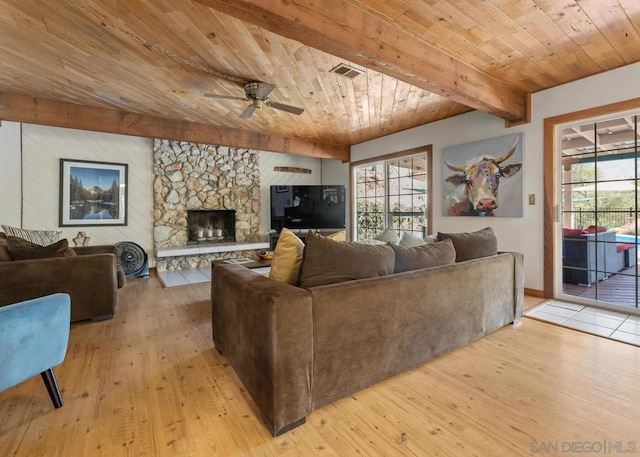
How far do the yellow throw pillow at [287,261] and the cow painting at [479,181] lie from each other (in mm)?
3281

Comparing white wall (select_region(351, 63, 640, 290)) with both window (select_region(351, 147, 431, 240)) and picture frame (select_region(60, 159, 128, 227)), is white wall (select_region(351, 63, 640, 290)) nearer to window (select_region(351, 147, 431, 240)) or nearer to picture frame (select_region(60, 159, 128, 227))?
window (select_region(351, 147, 431, 240))

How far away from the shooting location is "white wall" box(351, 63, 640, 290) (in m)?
3.07

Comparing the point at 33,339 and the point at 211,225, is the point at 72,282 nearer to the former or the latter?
the point at 33,339

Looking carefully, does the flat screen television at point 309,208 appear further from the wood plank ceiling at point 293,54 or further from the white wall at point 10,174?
the white wall at point 10,174

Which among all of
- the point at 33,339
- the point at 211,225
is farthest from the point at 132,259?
the point at 33,339

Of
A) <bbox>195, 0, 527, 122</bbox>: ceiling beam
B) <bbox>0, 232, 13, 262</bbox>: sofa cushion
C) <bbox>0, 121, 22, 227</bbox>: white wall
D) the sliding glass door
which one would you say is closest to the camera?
<bbox>195, 0, 527, 122</bbox>: ceiling beam

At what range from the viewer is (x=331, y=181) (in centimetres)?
715

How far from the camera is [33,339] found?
1.45 metres

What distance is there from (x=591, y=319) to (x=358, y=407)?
267cm

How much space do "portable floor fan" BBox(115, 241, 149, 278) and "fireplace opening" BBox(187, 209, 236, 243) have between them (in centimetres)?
96

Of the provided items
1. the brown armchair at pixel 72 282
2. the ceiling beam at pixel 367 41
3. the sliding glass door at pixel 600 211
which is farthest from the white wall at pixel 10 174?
the sliding glass door at pixel 600 211

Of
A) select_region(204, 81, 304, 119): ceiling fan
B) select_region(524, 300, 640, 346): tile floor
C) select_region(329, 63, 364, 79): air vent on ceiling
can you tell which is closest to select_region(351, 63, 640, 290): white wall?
select_region(524, 300, 640, 346): tile floor

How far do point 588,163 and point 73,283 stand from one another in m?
5.37

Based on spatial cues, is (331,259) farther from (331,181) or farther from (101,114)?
(331,181)
